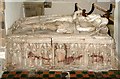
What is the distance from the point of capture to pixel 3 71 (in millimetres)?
2094

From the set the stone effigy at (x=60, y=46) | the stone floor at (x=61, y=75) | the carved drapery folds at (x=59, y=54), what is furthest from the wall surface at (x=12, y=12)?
the stone floor at (x=61, y=75)

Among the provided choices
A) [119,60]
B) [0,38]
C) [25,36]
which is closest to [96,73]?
[119,60]

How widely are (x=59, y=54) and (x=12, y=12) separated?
20.7 inches

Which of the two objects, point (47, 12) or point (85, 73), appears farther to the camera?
point (47, 12)

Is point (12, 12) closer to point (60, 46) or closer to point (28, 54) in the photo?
point (28, 54)

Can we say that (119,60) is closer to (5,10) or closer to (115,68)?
(115,68)

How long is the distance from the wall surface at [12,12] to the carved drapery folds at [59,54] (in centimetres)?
15

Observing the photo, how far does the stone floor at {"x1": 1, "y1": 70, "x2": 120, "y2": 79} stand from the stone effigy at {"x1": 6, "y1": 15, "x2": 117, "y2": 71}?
7 centimetres

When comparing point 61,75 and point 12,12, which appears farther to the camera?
point 12,12

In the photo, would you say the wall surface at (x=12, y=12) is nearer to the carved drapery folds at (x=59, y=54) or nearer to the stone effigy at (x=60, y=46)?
the stone effigy at (x=60, y=46)

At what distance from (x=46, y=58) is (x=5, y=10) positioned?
51 cm

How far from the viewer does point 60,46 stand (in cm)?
212

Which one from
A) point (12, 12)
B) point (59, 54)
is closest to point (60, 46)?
point (59, 54)

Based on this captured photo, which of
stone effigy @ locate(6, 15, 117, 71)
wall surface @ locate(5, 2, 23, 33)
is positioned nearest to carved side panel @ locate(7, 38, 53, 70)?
stone effigy @ locate(6, 15, 117, 71)
